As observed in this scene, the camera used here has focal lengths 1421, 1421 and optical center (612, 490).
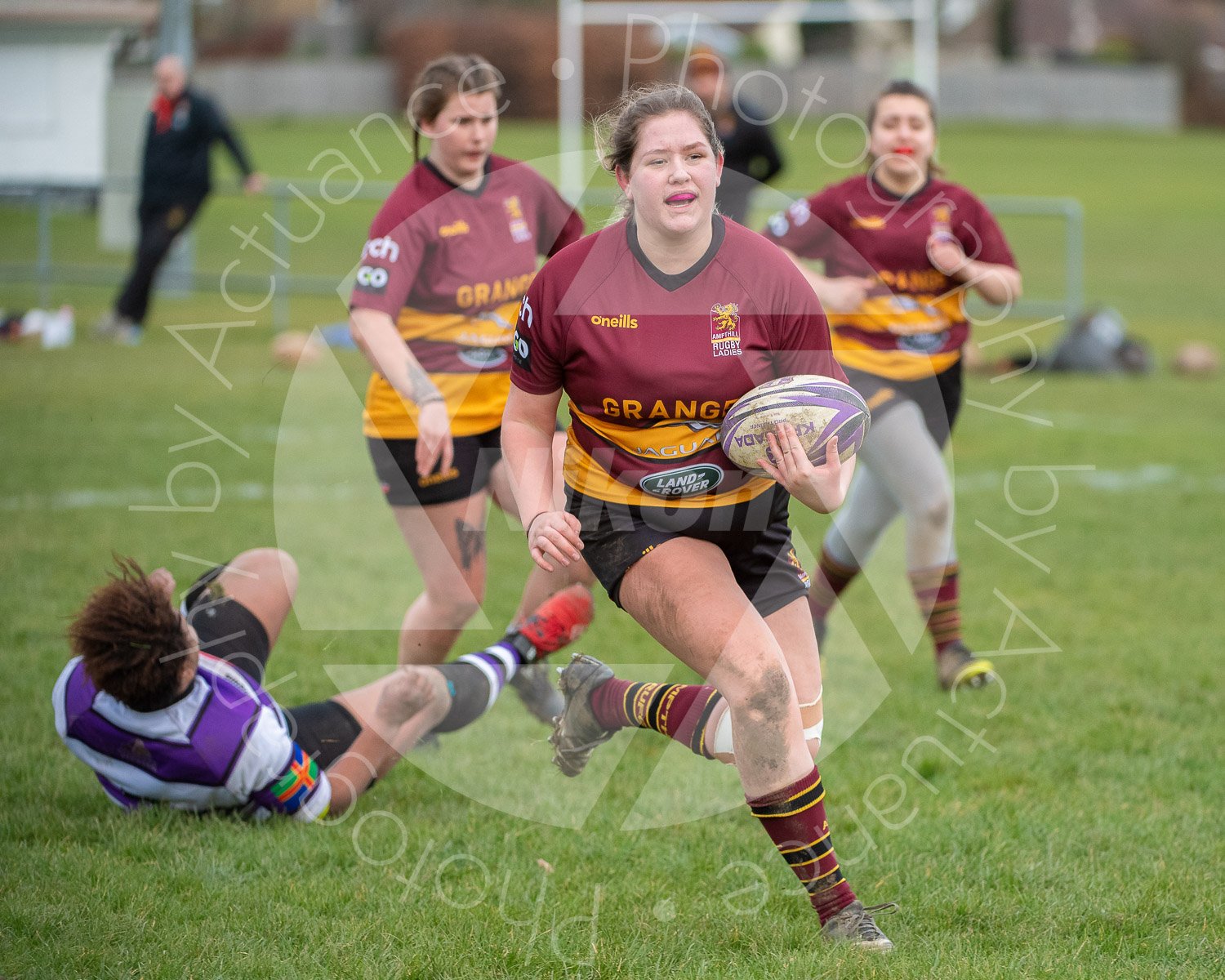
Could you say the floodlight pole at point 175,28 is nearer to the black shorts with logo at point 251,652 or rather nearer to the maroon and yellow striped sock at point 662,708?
the black shorts with logo at point 251,652

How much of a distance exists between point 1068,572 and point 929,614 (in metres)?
1.83

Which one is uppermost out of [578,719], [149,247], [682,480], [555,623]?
[682,480]

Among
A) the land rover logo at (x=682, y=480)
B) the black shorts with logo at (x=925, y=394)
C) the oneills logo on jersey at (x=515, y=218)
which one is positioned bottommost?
the black shorts with logo at (x=925, y=394)

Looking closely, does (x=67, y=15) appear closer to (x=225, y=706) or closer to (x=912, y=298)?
(x=912, y=298)

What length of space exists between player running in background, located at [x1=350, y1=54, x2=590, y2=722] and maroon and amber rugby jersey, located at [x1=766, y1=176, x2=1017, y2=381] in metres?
1.27

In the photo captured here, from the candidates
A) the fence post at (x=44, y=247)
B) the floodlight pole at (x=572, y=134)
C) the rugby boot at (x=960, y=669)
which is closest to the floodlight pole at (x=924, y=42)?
the floodlight pole at (x=572, y=134)

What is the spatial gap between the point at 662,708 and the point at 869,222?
2534 mm

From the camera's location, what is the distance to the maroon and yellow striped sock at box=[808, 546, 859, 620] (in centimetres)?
584

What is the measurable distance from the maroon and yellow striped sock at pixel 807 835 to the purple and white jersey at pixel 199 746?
56.0 inches

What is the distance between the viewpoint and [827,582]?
590 cm

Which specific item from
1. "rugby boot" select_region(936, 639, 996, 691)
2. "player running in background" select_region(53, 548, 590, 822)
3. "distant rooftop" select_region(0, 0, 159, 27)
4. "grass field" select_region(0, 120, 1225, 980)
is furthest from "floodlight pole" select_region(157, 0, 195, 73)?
Answer: "rugby boot" select_region(936, 639, 996, 691)

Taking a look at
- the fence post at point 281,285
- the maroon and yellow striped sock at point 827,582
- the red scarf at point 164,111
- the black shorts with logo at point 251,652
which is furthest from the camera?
the fence post at point 281,285

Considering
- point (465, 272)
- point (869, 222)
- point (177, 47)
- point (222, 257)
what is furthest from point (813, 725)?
point (222, 257)

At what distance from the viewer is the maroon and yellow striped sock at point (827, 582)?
19.1 ft
